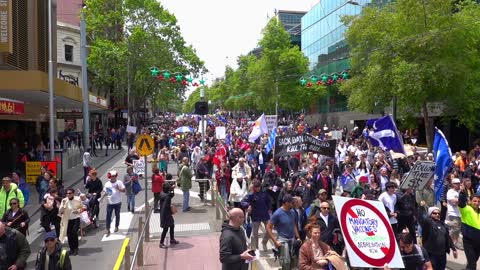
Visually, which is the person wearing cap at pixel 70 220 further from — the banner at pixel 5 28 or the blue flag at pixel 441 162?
the banner at pixel 5 28

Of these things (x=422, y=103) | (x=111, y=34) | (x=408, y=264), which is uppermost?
(x=111, y=34)

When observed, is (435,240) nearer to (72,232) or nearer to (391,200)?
(391,200)

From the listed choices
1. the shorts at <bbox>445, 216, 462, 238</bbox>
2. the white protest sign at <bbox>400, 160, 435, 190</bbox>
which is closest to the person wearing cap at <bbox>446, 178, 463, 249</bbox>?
the shorts at <bbox>445, 216, 462, 238</bbox>

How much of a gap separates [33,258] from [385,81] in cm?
Result: 1944

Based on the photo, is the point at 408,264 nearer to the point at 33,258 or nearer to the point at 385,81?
the point at 33,258

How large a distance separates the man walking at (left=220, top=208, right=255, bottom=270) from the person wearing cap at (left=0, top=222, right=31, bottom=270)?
111 inches

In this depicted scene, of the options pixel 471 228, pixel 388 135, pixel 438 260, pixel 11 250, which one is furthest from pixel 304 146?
pixel 11 250

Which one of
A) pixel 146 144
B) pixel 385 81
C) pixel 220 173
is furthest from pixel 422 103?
pixel 146 144

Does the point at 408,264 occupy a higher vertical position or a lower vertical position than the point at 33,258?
higher

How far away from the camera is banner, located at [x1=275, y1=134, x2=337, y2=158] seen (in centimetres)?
1521

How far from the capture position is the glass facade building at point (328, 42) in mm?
51719

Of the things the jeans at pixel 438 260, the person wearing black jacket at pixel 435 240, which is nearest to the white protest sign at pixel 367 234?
the person wearing black jacket at pixel 435 240

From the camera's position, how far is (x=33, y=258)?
10984 millimetres

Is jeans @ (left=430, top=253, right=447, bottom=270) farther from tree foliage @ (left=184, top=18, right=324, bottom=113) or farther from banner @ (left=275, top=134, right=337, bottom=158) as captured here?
tree foliage @ (left=184, top=18, right=324, bottom=113)
